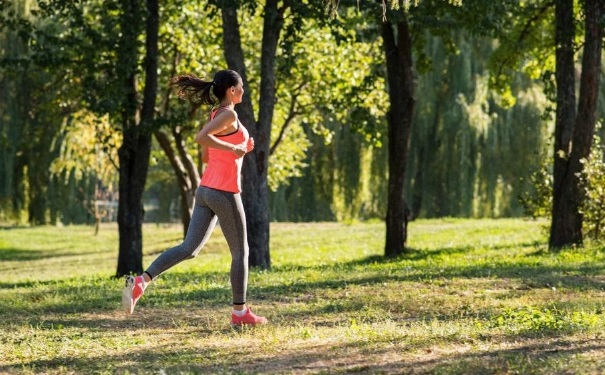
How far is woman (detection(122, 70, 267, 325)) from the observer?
372 inches

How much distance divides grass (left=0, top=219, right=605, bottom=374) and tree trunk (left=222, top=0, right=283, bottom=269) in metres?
2.75

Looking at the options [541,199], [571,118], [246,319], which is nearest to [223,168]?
[246,319]

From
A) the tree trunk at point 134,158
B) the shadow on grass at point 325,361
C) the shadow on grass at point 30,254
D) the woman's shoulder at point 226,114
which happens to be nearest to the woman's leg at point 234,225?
the woman's shoulder at point 226,114

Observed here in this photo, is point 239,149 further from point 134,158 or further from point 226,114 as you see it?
point 134,158

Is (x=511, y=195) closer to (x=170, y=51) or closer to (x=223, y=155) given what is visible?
(x=170, y=51)

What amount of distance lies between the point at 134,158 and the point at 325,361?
13.1m

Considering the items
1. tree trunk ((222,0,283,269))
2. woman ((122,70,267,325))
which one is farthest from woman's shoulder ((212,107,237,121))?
tree trunk ((222,0,283,269))

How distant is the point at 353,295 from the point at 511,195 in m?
28.1

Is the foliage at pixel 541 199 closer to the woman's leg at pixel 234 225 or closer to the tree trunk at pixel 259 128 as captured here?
the tree trunk at pixel 259 128

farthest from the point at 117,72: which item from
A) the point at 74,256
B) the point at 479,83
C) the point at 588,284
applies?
the point at 479,83

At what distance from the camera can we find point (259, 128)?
1973 centimetres

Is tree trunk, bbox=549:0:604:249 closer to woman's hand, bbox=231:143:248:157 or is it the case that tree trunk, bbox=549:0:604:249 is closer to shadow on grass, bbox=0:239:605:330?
shadow on grass, bbox=0:239:605:330

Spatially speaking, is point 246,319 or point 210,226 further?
point 246,319

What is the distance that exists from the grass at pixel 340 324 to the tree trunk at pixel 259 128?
2748mm
